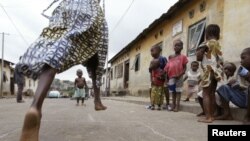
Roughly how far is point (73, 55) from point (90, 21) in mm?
408

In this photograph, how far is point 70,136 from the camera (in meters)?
3.53

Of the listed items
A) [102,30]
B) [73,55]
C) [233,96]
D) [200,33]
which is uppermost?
[200,33]

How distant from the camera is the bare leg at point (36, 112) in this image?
2564 millimetres

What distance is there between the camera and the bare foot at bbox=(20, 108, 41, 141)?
2.55m

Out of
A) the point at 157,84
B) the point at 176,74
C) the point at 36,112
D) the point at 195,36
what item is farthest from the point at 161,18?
the point at 36,112

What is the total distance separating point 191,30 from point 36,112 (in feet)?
35.9

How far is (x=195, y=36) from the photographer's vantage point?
40.7 ft

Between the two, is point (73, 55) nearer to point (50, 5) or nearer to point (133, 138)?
point (50, 5)

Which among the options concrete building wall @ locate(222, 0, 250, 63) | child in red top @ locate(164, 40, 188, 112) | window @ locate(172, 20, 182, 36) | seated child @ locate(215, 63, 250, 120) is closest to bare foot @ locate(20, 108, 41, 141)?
seated child @ locate(215, 63, 250, 120)

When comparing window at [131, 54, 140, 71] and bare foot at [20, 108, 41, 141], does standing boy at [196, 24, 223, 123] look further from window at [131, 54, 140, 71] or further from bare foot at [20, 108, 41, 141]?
window at [131, 54, 140, 71]

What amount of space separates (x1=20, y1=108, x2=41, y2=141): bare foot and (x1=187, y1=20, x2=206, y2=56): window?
9.54 metres

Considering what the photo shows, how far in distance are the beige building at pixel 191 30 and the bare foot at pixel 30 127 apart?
248 inches

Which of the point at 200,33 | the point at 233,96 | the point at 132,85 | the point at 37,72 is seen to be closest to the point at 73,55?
the point at 37,72

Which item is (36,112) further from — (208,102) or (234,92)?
(234,92)
